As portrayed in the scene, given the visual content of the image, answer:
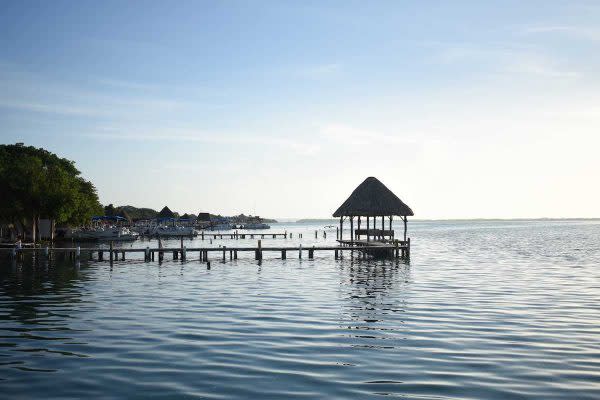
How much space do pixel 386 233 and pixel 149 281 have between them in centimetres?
2608

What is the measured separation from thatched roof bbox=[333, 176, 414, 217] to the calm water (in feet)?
65.0

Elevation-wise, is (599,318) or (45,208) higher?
(45,208)

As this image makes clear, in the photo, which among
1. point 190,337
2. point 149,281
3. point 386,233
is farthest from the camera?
point 386,233

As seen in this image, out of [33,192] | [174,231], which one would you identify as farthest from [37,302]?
[174,231]

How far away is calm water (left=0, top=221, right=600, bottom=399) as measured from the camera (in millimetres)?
11297

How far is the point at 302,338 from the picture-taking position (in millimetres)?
15773

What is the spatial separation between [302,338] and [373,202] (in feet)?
119

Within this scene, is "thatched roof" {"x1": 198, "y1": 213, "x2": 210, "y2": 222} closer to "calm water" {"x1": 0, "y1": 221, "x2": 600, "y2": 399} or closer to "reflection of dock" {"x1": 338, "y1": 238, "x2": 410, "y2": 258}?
"reflection of dock" {"x1": 338, "y1": 238, "x2": 410, "y2": 258}

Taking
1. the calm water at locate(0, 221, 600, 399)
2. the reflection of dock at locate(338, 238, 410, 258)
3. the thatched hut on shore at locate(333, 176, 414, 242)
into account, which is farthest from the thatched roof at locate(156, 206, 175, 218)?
the calm water at locate(0, 221, 600, 399)

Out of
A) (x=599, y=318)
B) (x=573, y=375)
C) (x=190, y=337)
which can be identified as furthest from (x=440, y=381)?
(x=599, y=318)

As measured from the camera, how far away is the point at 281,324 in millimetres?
17969

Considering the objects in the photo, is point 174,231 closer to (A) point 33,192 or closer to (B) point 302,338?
(A) point 33,192

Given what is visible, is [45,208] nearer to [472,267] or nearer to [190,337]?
[472,267]

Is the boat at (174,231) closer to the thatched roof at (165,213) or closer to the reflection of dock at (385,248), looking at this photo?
the thatched roof at (165,213)
